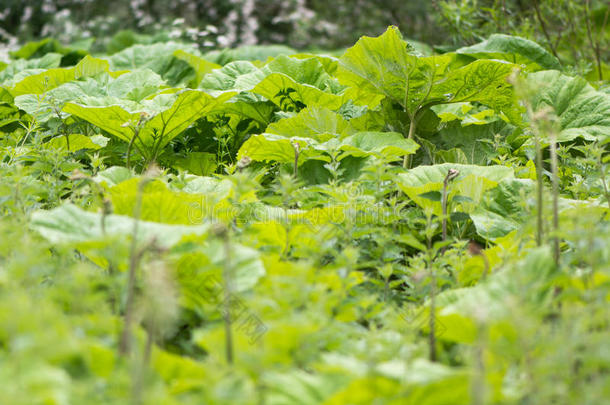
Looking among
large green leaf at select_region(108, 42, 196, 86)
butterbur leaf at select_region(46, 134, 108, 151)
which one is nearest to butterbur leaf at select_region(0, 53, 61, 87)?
large green leaf at select_region(108, 42, 196, 86)

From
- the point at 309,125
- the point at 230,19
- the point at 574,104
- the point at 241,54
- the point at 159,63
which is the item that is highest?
the point at 574,104

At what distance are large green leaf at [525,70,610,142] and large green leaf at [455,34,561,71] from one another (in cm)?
35

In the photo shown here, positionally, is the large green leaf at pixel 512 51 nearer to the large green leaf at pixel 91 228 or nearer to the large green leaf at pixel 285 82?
the large green leaf at pixel 285 82

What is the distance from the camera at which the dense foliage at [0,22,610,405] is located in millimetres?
910

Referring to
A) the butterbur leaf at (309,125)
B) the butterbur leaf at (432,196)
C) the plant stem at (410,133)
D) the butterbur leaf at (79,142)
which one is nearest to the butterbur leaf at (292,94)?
the butterbur leaf at (309,125)

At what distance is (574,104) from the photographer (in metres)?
2.39

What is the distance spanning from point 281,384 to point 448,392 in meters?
0.25

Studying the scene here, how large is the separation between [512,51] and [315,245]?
1.89 m

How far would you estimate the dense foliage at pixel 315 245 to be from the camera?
91 centimetres

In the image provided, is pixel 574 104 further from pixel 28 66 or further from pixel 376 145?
pixel 28 66

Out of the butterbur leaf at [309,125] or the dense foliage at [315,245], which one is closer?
the dense foliage at [315,245]

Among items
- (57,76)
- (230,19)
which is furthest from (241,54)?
(230,19)

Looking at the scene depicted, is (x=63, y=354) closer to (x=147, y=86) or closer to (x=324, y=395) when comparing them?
(x=324, y=395)

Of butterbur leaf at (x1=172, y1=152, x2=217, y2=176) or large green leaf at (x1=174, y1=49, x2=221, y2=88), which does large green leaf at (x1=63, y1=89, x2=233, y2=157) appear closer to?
butterbur leaf at (x1=172, y1=152, x2=217, y2=176)
